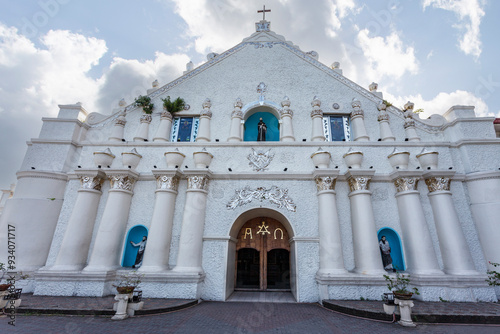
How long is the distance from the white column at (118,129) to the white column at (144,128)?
114 cm

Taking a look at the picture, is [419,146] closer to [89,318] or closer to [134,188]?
[134,188]

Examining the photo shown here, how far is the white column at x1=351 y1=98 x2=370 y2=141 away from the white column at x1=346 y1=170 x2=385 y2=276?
308 centimetres

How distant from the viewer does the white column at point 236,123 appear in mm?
13883

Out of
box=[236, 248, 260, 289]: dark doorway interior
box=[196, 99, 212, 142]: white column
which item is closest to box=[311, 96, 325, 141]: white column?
box=[196, 99, 212, 142]: white column

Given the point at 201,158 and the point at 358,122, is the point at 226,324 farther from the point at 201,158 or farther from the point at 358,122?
the point at 358,122

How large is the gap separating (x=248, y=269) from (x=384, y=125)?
38.4ft

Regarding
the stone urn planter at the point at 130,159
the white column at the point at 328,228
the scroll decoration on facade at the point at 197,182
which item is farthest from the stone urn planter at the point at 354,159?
the stone urn planter at the point at 130,159

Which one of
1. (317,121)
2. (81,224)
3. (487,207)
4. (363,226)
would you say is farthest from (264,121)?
(487,207)

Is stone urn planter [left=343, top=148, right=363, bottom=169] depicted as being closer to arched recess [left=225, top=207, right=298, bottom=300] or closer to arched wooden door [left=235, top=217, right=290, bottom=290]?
arched recess [left=225, top=207, right=298, bottom=300]

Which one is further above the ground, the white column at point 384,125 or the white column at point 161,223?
the white column at point 384,125

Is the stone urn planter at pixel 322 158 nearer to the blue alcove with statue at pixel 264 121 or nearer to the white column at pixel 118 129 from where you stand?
the blue alcove with statue at pixel 264 121

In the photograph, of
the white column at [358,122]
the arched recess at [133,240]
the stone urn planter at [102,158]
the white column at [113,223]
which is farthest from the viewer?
the white column at [358,122]

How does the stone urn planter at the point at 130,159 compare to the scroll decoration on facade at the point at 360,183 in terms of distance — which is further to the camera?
the stone urn planter at the point at 130,159

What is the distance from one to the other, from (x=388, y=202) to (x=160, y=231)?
11.5 meters
